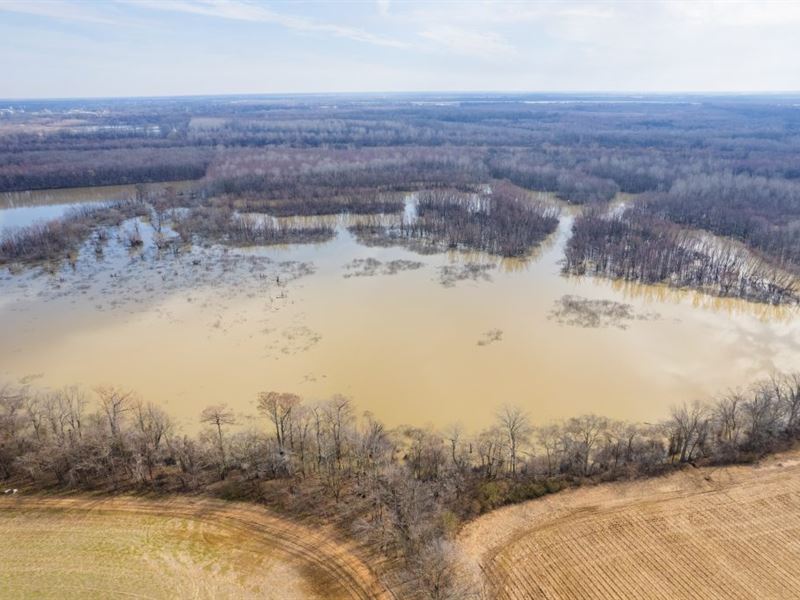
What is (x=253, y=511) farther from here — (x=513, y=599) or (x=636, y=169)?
(x=636, y=169)

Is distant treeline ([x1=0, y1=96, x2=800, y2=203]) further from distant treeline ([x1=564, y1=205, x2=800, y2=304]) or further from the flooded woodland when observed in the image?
distant treeline ([x1=564, y1=205, x2=800, y2=304])

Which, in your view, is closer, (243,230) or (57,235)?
(57,235)

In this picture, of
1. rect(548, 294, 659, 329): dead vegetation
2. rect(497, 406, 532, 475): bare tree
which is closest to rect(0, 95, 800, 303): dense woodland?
rect(548, 294, 659, 329): dead vegetation

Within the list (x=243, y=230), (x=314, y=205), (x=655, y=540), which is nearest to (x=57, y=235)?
(x=243, y=230)

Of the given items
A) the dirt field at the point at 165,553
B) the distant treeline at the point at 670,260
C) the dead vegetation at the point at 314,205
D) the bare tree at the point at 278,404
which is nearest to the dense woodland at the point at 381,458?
the bare tree at the point at 278,404

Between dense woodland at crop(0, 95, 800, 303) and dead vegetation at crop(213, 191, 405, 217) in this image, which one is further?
dead vegetation at crop(213, 191, 405, 217)

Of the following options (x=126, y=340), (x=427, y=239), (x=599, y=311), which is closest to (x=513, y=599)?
(x=599, y=311)

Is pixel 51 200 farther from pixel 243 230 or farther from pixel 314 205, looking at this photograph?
pixel 314 205
